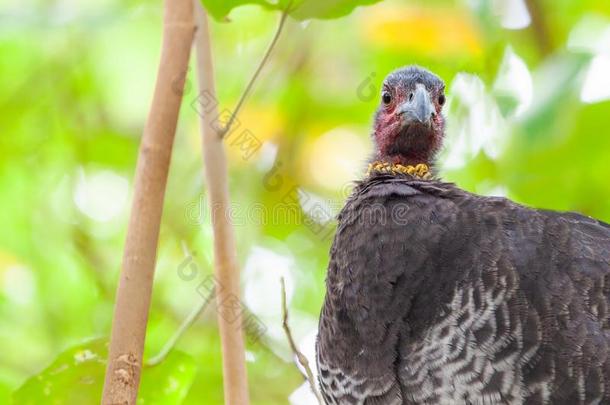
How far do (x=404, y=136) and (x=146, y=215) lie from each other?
47.4 inches

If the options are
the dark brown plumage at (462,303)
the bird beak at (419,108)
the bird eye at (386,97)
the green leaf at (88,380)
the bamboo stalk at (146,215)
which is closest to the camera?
the bamboo stalk at (146,215)

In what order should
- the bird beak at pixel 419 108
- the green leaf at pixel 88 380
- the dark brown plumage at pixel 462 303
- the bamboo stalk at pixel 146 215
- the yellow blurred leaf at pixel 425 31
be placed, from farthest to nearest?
the yellow blurred leaf at pixel 425 31
the bird beak at pixel 419 108
the green leaf at pixel 88 380
the dark brown plumage at pixel 462 303
the bamboo stalk at pixel 146 215

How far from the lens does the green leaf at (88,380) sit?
2656mm

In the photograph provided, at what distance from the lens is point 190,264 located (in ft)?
12.4

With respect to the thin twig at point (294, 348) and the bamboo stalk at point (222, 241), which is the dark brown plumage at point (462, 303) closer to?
the thin twig at point (294, 348)

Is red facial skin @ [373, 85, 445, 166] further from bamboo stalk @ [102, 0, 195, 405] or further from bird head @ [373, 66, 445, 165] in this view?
bamboo stalk @ [102, 0, 195, 405]

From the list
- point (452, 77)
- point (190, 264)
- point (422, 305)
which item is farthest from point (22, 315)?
point (422, 305)

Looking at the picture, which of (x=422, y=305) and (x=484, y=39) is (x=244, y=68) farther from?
(x=422, y=305)

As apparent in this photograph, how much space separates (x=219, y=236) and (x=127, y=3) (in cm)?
154

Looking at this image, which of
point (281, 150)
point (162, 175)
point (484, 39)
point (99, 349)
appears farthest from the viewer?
point (281, 150)

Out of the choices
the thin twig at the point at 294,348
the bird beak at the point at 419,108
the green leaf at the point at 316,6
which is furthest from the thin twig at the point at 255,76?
the bird beak at the point at 419,108

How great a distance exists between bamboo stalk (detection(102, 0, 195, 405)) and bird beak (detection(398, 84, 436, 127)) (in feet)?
2.93

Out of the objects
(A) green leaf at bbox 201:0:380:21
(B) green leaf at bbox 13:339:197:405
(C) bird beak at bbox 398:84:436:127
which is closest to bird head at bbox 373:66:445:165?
(C) bird beak at bbox 398:84:436:127

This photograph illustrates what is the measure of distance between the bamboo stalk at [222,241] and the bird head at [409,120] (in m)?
0.78
